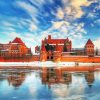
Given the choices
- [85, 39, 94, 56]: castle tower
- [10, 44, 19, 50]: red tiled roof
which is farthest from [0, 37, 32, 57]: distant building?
[85, 39, 94, 56]: castle tower

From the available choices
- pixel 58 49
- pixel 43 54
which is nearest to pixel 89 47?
pixel 58 49

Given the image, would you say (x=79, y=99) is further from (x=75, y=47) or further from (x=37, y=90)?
(x=75, y=47)

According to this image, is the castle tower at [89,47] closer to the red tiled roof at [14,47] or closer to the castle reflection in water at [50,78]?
the red tiled roof at [14,47]

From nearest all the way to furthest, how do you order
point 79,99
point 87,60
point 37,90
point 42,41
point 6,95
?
point 79,99 → point 6,95 → point 37,90 → point 87,60 → point 42,41

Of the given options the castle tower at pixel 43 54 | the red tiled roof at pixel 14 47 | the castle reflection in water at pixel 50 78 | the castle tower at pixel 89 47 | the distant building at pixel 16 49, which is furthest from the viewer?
the red tiled roof at pixel 14 47

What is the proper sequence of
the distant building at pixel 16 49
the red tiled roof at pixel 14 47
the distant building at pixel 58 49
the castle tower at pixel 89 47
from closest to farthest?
the distant building at pixel 58 49, the castle tower at pixel 89 47, the distant building at pixel 16 49, the red tiled roof at pixel 14 47

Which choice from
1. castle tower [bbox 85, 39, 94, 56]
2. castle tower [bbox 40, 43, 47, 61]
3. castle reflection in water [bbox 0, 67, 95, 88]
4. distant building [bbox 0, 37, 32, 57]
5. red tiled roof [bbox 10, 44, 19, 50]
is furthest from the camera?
red tiled roof [bbox 10, 44, 19, 50]

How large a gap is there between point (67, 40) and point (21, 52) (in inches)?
238

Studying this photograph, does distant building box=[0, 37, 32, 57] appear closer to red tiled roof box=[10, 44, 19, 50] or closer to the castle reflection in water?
red tiled roof box=[10, 44, 19, 50]

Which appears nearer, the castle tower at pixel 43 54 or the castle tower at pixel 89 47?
the castle tower at pixel 43 54

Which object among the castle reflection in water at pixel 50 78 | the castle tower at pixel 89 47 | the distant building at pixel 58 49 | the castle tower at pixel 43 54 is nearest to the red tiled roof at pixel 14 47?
the distant building at pixel 58 49

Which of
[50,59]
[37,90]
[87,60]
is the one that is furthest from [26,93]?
[50,59]

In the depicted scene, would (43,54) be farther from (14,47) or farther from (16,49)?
(14,47)

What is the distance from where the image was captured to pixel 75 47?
4081 centimetres
